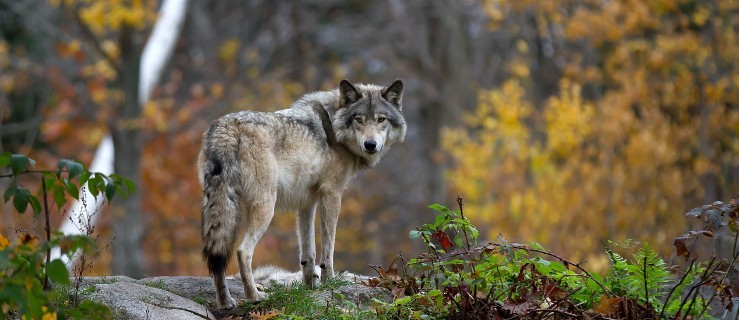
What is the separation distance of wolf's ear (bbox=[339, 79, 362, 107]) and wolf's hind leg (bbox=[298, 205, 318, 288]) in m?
1.04

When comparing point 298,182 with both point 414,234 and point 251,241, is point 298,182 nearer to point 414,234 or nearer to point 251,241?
point 251,241

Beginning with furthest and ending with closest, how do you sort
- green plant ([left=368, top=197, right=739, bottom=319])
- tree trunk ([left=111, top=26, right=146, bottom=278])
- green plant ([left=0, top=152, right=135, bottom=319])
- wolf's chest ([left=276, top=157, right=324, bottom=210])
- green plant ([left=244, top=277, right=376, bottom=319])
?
tree trunk ([left=111, top=26, right=146, bottom=278]) → wolf's chest ([left=276, top=157, right=324, bottom=210]) → green plant ([left=244, top=277, right=376, bottom=319]) → green plant ([left=368, top=197, right=739, bottom=319]) → green plant ([left=0, top=152, right=135, bottom=319])

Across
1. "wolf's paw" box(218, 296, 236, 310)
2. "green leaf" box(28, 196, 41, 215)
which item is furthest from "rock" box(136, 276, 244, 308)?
"green leaf" box(28, 196, 41, 215)

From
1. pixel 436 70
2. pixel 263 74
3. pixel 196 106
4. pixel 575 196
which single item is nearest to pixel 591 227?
pixel 575 196

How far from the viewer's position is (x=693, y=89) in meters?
18.9

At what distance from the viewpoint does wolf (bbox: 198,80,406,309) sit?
23.6ft

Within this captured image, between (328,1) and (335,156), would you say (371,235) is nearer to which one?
(328,1)

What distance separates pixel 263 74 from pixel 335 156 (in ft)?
65.3

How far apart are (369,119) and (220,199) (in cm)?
202

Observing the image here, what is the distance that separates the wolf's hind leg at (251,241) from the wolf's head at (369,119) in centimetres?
132

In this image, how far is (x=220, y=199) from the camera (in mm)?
7145

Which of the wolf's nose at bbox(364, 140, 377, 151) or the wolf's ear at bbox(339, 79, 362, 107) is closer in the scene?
the wolf's nose at bbox(364, 140, 377, 151)

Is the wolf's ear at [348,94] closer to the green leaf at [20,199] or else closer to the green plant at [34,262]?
the green plant at [34,262]

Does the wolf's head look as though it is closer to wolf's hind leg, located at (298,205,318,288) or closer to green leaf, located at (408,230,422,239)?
wolf's hind leg, located at (298,205,318,288)
